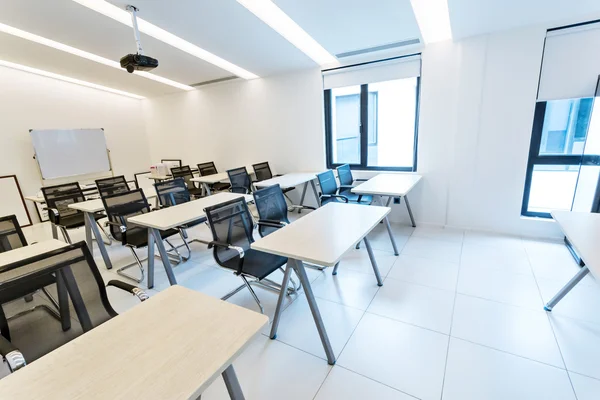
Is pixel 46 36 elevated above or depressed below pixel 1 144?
above

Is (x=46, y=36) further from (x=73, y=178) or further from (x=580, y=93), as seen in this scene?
(x=580, y=93)

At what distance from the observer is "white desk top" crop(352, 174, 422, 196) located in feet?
10.6

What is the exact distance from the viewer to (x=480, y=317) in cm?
210

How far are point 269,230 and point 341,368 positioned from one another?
1.42 meters

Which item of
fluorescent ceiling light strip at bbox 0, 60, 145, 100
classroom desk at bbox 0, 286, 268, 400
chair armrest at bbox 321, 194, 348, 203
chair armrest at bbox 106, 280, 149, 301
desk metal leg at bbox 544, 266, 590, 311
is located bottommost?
desk metal leg at bbox 544, 266, 590, 311

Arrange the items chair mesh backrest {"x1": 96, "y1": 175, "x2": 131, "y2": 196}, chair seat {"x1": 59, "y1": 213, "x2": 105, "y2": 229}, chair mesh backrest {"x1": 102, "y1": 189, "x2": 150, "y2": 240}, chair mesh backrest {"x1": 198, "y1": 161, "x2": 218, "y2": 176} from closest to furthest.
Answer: chair mesh backrest {"x1": 102, "y1": 189, "x2": 150, "y2": 240} < chair seat {"x1": 59, "y1": 213, "x2": 105, "y2": 229} < chair mesh backrest {"x1": 96, "y1": 175, "x2": 131, "y2": 196} < chair mesh backrest {"x1": 198, "y1": 161, "x2": 218, "y2": 176}

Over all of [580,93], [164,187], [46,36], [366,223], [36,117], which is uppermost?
[46,36]

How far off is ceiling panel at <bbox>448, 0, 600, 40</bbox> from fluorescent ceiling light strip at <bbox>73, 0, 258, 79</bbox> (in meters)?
3.46

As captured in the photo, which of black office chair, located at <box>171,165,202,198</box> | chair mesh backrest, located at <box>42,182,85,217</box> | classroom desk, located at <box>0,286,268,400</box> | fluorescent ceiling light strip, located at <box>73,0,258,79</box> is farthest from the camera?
black office chair, located at <box>171,165,202,198</box>

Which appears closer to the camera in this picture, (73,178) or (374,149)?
(374,149)

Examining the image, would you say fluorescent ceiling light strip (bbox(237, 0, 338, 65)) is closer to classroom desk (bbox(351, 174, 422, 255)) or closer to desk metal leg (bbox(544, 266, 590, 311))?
classroom desk (bbox(351, 174, 422, 255))

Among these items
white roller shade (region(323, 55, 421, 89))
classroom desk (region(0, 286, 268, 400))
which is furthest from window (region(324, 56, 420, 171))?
classroom desk (region(0, 286, 268, 400))

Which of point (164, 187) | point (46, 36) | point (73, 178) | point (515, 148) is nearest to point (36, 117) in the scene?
point (73, 178)

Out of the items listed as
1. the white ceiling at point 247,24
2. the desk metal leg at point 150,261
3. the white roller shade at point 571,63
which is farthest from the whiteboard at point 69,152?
the white roller shade at point 571,63
